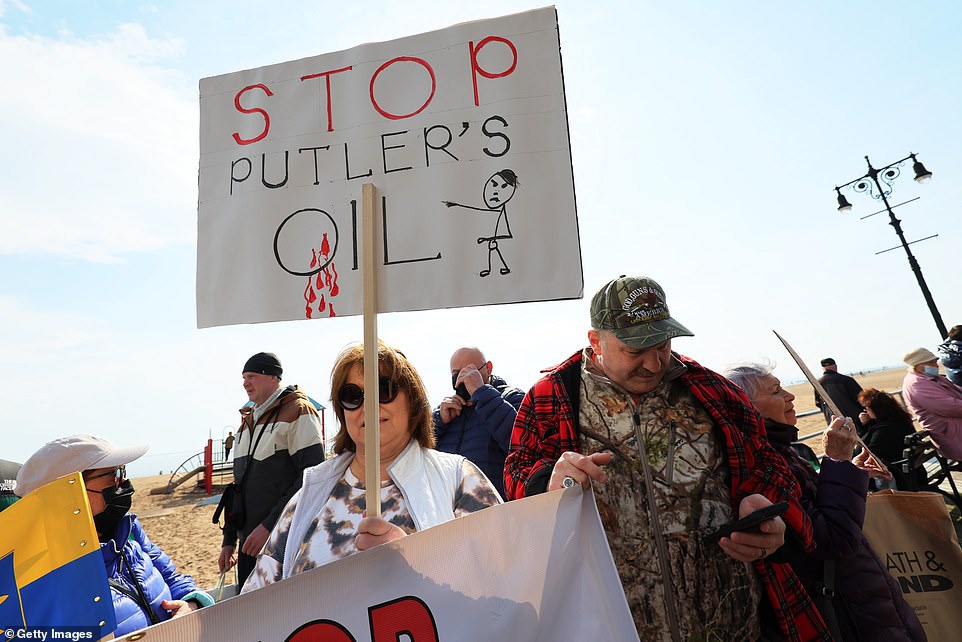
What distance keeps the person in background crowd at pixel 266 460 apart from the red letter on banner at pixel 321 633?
2.61 metres

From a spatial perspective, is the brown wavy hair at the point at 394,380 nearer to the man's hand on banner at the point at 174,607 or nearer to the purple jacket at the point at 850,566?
the man's hand on banner at the point at 174,607

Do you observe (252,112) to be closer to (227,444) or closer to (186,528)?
(186,528)

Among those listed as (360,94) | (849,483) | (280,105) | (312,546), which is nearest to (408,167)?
(360,94)

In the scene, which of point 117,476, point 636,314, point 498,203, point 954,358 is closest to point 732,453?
point 636,314

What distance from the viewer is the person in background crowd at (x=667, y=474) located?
5.80 ft

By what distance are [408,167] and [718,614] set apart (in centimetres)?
173

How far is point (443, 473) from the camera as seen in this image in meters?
2.00

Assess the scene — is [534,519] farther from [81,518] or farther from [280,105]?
[280,105]

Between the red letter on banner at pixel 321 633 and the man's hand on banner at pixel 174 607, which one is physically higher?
the red letter on banner at pixel 321 633

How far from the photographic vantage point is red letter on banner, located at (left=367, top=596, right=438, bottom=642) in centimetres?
130

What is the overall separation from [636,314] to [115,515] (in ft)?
7.18

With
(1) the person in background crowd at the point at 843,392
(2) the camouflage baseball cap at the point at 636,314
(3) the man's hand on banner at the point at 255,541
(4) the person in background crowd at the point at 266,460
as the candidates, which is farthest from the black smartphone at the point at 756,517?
(1) the person in background crowd at the point at 843,392

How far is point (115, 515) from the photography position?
7.43 feet

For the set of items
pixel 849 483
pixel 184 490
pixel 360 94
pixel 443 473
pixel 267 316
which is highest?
pixel 360 94
